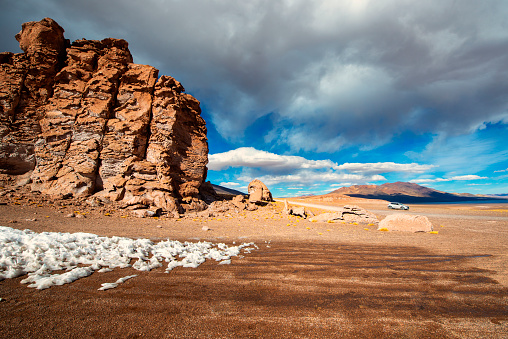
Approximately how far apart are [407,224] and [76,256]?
1674cm

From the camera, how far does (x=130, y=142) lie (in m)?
17.4

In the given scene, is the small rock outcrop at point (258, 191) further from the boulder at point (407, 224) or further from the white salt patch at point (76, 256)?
the white salt patch at point (76, 256)

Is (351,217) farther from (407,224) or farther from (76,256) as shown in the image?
(76,256)

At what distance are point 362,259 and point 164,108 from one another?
20041mm

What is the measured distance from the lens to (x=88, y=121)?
16.8 metres

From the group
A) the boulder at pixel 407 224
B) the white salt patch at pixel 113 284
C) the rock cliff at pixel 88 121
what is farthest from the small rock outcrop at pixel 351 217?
the white salt patch at pixel 113 284

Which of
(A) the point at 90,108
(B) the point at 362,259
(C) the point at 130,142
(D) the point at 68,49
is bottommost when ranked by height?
(B) the point at 362,259

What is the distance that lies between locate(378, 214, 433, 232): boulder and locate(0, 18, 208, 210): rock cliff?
54.2 feet

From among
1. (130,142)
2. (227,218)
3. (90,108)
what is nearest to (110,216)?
(130,142)

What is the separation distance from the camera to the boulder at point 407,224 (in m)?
12.2

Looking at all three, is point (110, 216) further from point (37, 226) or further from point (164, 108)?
point (164, 108)

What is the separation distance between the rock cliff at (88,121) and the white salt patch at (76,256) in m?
10.3

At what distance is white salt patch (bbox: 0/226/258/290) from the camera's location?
3996 mm

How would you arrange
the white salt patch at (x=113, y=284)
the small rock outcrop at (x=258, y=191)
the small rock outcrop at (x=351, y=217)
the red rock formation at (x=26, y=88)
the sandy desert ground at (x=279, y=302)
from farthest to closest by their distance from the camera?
the small rock outcrop at (x=258, y=191), the small rock outcrop at (x=351, y=217), the red rock formation at (x=26, y=88), the white salt patch at (x=113, y=284), the sandy desert ground at (x=279, y=302)
